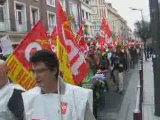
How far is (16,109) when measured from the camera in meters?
3.66

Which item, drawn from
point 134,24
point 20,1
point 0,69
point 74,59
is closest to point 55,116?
point 0,69

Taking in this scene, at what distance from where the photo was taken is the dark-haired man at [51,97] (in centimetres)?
326

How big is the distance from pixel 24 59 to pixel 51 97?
3.42m

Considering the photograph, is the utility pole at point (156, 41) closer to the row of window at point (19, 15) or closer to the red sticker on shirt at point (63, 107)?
the red sticker on shirt at point (63, 107)

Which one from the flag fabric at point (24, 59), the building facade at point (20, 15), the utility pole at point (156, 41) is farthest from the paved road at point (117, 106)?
the building facade at point (20, 15)

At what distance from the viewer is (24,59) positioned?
6641 mm

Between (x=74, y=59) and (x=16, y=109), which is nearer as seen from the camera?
(x=16, y=109)

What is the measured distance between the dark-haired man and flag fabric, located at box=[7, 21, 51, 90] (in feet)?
9.61

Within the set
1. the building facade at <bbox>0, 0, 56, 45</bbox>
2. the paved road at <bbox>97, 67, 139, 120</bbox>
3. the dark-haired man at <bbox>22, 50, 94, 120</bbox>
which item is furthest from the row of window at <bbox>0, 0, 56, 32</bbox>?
the dark-haired man at <bbox>22, 50, 94, 120</bbox>

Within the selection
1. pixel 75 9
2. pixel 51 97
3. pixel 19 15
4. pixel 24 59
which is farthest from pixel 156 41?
pixel 75 9

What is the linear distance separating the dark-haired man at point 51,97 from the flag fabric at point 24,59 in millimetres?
2929

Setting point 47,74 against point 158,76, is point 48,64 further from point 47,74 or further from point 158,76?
point 158,76

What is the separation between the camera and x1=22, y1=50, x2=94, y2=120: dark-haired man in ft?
10.7

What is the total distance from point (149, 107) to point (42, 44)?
5.42 meters
